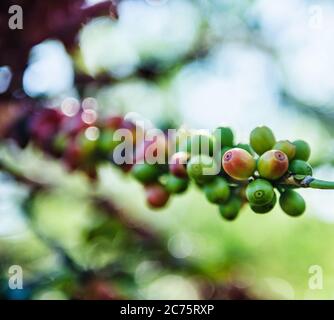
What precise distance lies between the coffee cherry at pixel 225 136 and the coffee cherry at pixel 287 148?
0.20 ft

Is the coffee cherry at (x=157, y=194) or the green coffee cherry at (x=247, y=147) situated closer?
the green coffee cherry at (x=247, y=147)

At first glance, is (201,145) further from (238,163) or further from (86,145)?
(86,145)

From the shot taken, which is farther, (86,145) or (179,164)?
(86,145)

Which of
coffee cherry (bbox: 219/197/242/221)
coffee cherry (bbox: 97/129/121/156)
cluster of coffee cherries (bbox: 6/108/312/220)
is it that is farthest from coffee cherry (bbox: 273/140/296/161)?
coffee cherry (bbox: 97/129/121/156)

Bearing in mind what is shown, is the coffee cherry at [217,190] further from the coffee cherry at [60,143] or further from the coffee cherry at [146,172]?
the coffee cherry at [60,143]

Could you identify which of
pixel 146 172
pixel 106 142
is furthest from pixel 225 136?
pixel 106 142

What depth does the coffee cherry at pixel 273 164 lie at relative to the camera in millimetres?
758

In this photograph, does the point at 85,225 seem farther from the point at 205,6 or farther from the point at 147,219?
the point at 205,6

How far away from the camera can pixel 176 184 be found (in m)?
0.91

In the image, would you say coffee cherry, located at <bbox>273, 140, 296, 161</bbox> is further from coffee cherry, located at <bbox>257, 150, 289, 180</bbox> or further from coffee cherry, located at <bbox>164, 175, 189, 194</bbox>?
coffee cherry, located at <bbox>164, 175, 189, 194</bbox>

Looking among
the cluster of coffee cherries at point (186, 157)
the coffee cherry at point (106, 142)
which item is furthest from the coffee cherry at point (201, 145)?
the coffee cherry at point (106, 142)

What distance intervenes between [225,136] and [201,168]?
0.05m

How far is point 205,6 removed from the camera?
61.2 inches
